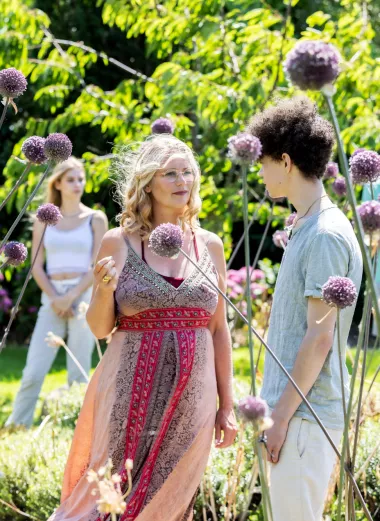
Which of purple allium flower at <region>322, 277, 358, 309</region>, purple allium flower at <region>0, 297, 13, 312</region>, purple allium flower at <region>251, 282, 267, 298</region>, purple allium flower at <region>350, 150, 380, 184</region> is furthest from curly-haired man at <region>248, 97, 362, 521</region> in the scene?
purple allium flower at <region>0, 297, 13, 312</region>

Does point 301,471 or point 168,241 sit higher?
point 168,241

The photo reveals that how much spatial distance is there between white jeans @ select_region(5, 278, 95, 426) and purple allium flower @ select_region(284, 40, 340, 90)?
15.4ft

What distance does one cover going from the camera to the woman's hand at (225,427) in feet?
10.9

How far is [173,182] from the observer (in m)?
3.31

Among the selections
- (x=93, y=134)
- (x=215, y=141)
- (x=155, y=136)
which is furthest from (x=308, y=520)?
(x=93, y=134)

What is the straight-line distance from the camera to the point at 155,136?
3.51 metres

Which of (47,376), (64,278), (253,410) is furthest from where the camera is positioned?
(47,376)

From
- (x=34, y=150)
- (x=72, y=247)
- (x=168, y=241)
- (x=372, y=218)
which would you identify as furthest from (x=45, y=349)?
(x=372, y=218)

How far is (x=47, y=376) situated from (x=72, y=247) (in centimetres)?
336

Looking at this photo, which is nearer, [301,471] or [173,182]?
[301,471]

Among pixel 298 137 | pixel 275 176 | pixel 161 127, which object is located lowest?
pixel 275 176

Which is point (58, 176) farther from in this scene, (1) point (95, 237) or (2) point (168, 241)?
(2) point (168, 241)

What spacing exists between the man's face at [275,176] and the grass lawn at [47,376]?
4.70 meters

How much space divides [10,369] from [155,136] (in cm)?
670
